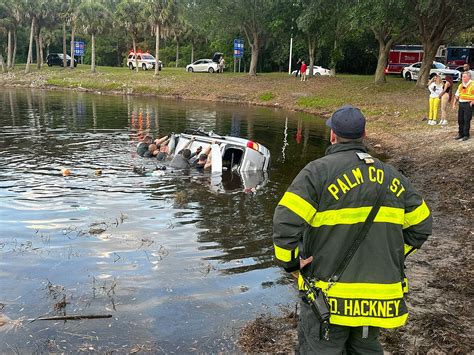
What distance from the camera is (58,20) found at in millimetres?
59469

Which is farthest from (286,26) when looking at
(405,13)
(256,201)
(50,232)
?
(50,232)

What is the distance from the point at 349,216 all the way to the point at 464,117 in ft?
45.0

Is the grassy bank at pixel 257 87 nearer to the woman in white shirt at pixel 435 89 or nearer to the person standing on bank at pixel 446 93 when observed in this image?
the woman in white shirt at pixel 435 89

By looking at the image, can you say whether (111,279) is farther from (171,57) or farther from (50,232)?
(171,57)

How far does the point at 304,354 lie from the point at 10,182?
1115cm

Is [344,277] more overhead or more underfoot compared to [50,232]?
more overhead

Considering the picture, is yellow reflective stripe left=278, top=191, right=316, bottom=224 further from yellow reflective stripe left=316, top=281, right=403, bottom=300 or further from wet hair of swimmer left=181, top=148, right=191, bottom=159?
wet hair of swimmer left=181, top=148, right=191, bottom=159

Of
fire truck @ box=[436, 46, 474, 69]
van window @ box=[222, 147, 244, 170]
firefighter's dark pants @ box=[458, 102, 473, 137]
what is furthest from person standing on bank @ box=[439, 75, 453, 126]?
fire truck @ box=[436, 46, 474, 69]

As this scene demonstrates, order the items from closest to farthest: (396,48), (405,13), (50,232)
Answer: (50,232)
(405,13)
(396,48)

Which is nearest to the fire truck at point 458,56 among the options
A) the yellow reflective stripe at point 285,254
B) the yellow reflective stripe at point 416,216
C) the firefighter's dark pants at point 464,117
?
the firefighter's dark pants at point 464,117

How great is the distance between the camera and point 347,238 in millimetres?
3107

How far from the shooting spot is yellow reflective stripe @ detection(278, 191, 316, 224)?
3.04 metres

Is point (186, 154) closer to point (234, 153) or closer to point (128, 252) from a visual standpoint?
point (234, 153)

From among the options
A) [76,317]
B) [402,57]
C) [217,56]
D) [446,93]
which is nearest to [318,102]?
[446,93]
